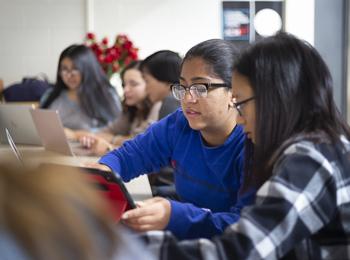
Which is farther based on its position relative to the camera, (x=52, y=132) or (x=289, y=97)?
(x=52, y=132)

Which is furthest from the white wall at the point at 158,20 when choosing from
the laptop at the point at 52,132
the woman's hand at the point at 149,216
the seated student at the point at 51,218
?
the seated student at the point at 51,218

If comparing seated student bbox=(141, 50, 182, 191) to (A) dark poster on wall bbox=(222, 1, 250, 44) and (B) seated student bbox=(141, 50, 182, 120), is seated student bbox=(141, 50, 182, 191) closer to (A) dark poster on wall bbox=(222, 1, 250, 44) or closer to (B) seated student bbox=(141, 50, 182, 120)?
(B) seated student bbox=(141, 50, 182, 120)

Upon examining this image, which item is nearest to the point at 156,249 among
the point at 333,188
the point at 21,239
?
the point at 333,188

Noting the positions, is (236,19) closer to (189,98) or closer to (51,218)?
(189,98)

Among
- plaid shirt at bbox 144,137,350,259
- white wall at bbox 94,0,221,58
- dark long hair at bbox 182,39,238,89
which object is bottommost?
plaid shirt at bbox 144,137,350,259

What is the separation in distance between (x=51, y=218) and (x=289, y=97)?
0.64 meters

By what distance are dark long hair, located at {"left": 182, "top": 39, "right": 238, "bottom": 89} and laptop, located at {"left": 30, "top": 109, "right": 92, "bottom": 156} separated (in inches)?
41.6

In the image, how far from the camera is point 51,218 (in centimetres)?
45

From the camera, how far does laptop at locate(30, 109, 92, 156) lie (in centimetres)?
236

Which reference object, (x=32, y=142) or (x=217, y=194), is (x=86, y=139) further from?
(x=217, y=194)

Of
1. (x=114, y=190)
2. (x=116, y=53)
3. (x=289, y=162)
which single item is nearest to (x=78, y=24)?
(x=116, y=53)

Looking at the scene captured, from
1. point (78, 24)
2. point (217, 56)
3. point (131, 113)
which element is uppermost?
point (78, 24)

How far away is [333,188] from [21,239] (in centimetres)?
59

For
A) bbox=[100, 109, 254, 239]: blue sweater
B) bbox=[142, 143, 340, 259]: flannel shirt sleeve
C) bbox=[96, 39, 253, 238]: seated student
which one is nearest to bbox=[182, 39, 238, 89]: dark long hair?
bbox=[96, 39, 253, 238]: seated student
